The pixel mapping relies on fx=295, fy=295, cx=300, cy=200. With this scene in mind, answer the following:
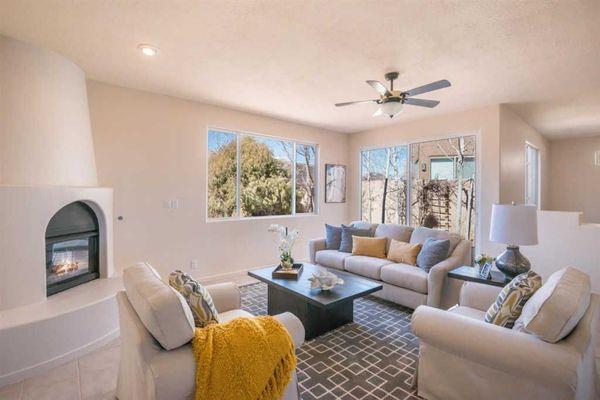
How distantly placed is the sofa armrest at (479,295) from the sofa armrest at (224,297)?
1.89 metres

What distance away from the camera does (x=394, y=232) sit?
4230 millimetres

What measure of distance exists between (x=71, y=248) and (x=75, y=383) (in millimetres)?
1346

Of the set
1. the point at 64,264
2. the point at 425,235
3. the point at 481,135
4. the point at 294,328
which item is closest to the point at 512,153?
the point at 481,135

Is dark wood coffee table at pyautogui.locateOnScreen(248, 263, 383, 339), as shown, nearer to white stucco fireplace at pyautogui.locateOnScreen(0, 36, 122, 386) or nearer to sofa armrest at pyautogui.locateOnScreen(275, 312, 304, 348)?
sofa armrest at pyautogui.locateOnScreen(275, 312, 304, 348)

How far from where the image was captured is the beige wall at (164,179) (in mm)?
3572

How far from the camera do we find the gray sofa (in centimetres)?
314

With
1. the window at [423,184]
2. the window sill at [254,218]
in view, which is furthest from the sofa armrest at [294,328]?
the window at [423,184]

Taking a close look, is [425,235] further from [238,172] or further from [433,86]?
[238,172]

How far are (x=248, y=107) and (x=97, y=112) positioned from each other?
1.93 m

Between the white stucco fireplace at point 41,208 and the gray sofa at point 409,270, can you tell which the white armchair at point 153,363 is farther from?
the gray sofa at point 409,270

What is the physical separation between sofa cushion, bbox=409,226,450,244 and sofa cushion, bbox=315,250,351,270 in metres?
0.91

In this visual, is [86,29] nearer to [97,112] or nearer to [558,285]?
[97,112]

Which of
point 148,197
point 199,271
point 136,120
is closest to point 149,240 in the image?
point 148,197

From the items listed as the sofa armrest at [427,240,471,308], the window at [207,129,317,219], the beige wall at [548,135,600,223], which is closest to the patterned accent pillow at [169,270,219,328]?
the sofa armrest at [427,240,471,308]
